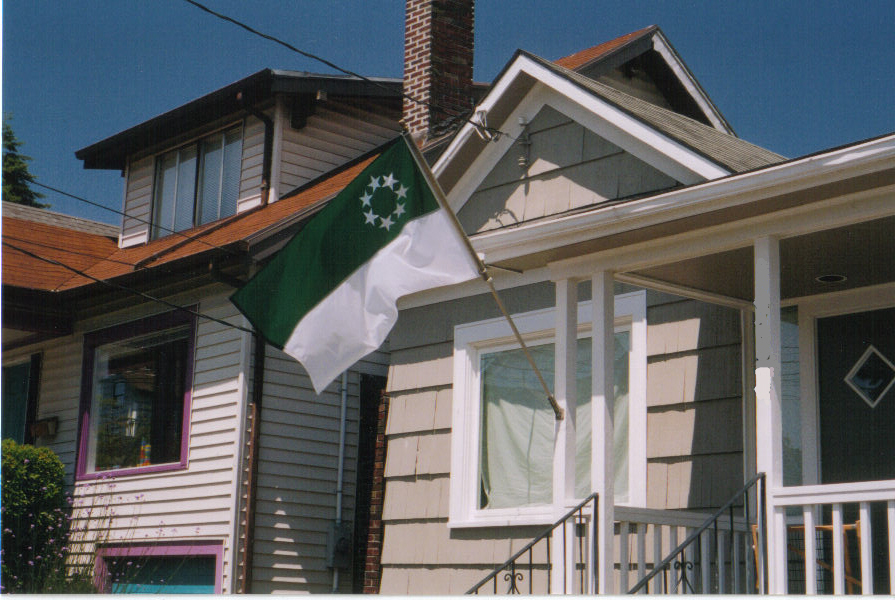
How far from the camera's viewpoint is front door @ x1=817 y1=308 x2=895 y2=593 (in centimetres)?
579

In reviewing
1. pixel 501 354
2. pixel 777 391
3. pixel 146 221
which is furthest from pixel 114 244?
pixel 777 391

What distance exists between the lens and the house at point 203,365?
9.77m

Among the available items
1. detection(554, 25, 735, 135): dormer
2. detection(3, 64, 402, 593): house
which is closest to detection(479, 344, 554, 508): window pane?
detection(3, 64, 402, 593): house

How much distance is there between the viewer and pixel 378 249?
5.27 m

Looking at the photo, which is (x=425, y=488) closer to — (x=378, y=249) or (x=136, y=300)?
(x=378, y=249)

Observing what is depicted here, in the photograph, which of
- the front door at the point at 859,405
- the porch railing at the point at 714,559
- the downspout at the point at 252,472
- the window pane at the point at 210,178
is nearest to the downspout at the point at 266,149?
the window pane at the point at 210,178

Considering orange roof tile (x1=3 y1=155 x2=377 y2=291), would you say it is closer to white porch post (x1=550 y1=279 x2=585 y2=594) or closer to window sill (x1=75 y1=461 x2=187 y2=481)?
window sill (x1=75 y1=461 x2=187 y2=481)

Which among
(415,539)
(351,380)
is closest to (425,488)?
(415,539)

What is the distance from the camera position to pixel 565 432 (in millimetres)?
5605

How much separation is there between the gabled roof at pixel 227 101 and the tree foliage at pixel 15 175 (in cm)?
83

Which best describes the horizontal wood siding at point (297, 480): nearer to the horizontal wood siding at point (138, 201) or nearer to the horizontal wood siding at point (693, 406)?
the horizontal wood siding at point (138, 201)

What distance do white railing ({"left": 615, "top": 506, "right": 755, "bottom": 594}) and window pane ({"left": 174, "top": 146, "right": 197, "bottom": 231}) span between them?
6921mm

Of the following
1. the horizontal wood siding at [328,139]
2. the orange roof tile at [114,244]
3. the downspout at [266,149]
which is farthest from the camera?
the horizontal wood siding at [328,139]

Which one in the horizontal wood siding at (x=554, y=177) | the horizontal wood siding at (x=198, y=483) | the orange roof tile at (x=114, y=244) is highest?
the orange roof tile at (x=114, y=244)
